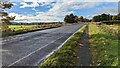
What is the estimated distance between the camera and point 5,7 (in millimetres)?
43250

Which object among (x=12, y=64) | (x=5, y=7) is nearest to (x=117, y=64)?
(x=12, y=64)

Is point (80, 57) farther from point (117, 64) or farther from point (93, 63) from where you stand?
point (117, 64)

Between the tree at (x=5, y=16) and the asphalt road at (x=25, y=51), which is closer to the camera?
the asphalt road at (x=25, y=51)

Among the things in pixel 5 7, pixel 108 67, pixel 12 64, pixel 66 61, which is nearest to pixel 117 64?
pixel 108 67

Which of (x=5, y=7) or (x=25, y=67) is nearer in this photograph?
(x=25, y=67)

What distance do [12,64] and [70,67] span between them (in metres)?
2.83

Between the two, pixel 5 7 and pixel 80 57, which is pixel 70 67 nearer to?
pixel 80 57

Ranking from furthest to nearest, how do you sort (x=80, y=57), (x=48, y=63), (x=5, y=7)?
(x=5, y=7)
(x=80, y=57)
(x=48, y=63)

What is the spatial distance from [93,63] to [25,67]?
9.14 feet

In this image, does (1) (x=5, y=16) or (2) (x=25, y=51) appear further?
(1) (x=5, y=16)

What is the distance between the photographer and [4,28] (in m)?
43.8

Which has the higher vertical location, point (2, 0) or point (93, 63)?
point (2, 0)

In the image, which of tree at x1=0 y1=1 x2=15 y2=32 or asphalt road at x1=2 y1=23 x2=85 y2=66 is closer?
asphalt road at x1=2 y1=23 x2=85 y2=66

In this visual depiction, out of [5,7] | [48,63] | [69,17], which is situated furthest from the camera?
[69,17]
